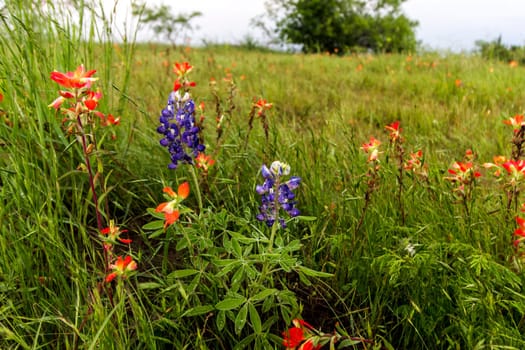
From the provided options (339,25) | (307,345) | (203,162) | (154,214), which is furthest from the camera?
(339,25)

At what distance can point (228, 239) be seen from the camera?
5.62ft

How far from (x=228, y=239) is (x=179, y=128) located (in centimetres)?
44

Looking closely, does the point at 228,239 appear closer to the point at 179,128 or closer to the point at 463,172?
the point at 179,128

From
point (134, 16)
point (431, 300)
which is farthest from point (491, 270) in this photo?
point (134, 16)

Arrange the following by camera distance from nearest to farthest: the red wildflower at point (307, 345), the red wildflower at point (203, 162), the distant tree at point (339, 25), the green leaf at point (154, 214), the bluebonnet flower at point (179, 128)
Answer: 1. the red wildflower at point (307, 345)
2. the green leaf at point (154, 214)
3. the bluebonnet flower at point (179, 128)
4. the red wildflower at point (203, 162)
5. the distant tree at point (339, 25)

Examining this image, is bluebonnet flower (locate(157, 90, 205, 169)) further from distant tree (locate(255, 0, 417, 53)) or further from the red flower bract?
distant tree (locate(255, 0, 417, 53))

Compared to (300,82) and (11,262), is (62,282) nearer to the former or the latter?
(11,262)

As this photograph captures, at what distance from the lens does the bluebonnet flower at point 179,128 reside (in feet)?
5.61

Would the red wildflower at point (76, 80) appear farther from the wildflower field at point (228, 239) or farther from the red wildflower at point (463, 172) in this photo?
the red wildflower at point (463, 172)

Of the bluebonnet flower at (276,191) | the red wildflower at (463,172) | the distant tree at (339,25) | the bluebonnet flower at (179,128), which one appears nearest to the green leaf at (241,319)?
the bluebonnet flower at (276,191)

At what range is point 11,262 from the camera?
1664 millimetres

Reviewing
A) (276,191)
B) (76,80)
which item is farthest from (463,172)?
(76,80)

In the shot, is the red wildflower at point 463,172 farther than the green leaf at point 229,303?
Yes

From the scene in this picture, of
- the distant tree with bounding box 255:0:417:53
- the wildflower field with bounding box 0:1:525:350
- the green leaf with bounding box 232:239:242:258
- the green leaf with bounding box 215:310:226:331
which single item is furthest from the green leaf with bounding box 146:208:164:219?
the distant tree with bounding box 255:0:417:53
